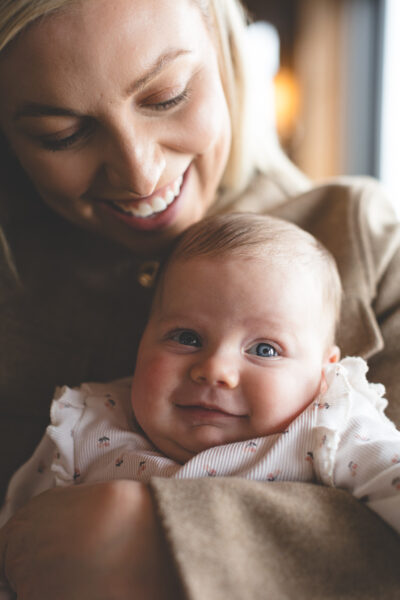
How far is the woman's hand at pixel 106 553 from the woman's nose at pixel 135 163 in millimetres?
645

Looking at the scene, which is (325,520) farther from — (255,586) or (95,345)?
(95,345)

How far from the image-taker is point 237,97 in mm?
1586

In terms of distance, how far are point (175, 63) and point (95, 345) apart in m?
0.74

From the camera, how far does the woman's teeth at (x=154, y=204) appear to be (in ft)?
4.34

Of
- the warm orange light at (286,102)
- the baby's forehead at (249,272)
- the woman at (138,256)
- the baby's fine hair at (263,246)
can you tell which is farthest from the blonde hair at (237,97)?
the warm orange light at (286,102)

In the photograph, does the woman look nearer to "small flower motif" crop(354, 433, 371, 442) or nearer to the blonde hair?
the blonde hair

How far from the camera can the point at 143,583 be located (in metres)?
0.83

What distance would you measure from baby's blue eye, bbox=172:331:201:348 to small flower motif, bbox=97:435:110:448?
0.83ft

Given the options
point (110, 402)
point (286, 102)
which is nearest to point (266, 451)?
point (110, 402)

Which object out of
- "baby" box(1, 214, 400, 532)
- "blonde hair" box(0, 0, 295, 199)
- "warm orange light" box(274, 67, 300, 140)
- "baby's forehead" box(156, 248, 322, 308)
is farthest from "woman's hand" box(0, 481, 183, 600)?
"warm orange light" box(274, 67, 300, 140)

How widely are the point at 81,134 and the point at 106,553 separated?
0.85 metres

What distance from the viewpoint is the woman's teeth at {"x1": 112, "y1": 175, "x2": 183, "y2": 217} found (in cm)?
132

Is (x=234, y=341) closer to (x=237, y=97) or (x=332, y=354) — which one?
(x=332, y=354)

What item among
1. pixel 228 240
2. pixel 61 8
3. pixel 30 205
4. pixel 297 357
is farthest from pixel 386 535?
pixel 30 205
